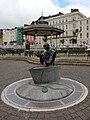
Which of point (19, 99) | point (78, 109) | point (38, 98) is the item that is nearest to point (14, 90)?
point (19, 99)

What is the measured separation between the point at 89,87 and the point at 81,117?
278 cm

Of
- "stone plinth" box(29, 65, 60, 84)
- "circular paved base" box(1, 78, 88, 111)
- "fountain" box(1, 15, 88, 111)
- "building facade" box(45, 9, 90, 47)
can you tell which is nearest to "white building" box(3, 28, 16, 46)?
"building facade" box(45, 9, 90, 47)

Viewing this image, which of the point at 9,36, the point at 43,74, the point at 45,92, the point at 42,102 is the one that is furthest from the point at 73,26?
the point at 42,102

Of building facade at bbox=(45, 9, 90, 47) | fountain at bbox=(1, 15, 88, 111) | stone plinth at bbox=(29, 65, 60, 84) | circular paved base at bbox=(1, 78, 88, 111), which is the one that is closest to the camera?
circular paved base at bbox=(1, 78, 88, 111)

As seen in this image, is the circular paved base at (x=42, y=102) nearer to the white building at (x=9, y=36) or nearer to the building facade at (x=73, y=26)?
the building facade at (x=73, y=26)

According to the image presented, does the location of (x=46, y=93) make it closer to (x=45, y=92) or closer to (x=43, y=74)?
(x=45, y=92)

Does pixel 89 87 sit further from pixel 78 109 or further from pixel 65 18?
pixel 65 18

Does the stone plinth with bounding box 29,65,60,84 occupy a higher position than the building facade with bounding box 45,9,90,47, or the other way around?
the building facade with bounding box 45,9,90,47

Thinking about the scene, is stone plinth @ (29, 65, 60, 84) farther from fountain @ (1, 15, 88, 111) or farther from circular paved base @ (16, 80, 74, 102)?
circular paved base @ (16, 80, 74, 102)

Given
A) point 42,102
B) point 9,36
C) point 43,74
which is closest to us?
point 42,102

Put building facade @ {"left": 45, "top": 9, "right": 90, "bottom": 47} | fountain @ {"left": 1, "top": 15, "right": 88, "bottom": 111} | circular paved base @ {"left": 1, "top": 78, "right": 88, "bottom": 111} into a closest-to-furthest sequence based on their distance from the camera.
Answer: circular paved base @ {"left": 1, "top": 78, "right": 88, "bottom": 111} < fountain @ {"left": 1, "top": 15, "right": 88, "bottom": 111} < building facade @ {"left": 45, "top": 9, "right": 90, "bottom": 47}

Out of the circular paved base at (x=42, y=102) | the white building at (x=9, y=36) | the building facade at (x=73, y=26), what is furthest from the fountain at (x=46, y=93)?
the white building at (x=9, y=36)

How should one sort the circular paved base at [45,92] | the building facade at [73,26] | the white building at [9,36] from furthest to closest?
1. the white building at [9,36]
2. the building facade at [73,26]
3. the circular paved base at [45,92]

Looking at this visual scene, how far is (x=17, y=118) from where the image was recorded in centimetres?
448
